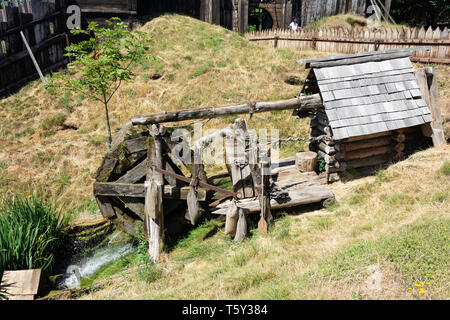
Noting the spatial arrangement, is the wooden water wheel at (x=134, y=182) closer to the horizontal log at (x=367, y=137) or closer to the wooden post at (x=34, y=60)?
the horizontal log at (x=367, y=137)

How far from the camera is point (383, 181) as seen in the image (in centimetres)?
770

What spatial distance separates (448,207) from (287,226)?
298cm

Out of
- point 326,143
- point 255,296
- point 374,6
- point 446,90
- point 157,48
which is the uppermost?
point 374,6

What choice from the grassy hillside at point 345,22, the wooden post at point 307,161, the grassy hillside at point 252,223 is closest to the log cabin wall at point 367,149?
the wooden post at point 307,161

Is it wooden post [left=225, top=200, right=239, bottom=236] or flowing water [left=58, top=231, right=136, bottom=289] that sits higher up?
wooden post [left=225, top=200, right=239, bottom=236]

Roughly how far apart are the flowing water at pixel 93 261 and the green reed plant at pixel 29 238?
0.48 m

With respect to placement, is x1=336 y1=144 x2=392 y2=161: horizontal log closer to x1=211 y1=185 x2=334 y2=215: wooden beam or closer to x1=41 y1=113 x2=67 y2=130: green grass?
x1=211 y1=185 x2=334 y2=215: wooden beam

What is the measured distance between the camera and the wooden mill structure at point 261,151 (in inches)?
277

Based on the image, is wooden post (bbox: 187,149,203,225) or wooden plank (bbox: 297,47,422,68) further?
wooden plank (bbox: 297,47,422,68)

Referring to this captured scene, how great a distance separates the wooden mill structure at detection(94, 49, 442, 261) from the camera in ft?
23.1

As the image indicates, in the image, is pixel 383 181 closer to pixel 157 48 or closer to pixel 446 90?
pixel 446 90

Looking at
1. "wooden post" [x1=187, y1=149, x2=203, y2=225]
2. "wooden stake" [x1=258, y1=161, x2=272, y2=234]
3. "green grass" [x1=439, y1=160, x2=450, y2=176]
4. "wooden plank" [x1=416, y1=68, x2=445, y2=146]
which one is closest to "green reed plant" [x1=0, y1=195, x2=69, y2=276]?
"wooden post" [x1=187, y1=149, x2=203, y2=225]

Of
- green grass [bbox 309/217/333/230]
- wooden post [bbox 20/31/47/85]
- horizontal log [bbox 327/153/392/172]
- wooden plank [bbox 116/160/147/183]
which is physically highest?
wooden post [bbox 20/31/47/85]
